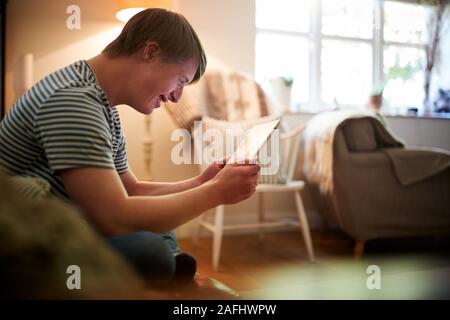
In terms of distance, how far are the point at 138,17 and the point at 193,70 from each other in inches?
3.2

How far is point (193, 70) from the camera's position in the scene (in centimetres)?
43

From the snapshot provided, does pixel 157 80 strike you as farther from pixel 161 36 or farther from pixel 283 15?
pixel 283 15

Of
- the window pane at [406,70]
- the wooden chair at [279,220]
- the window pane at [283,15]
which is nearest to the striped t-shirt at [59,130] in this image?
the window pane at [283,15]

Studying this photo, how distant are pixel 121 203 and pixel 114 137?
0.12 meters

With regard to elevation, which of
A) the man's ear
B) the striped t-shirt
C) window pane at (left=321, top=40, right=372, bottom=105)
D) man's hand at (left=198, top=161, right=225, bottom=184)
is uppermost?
window pane at (left=321, top=40, right=372, bottom=105)

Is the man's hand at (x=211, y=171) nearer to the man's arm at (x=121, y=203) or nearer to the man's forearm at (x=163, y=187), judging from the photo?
the man's forearm at (x=163, y=187)

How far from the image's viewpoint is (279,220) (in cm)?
149

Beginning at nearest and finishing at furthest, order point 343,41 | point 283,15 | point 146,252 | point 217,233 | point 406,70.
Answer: point 146,252, point 283,15, point 343,41, point 406,70, point 217,233

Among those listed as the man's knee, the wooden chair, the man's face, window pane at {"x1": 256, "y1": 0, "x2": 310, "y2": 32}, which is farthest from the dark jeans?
the wooden chair

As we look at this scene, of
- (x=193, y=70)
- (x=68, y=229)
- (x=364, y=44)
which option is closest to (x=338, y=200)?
(x=364, y=44)

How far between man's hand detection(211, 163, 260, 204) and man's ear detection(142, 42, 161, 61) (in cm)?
14

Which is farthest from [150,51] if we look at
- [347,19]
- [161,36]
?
[347,19]

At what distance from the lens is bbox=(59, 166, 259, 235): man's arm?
1.04 ft

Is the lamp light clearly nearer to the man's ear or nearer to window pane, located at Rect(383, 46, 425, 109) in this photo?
the man's ear
